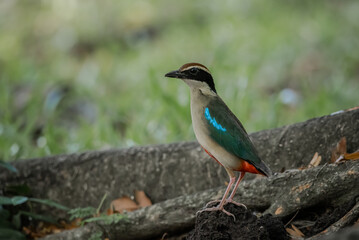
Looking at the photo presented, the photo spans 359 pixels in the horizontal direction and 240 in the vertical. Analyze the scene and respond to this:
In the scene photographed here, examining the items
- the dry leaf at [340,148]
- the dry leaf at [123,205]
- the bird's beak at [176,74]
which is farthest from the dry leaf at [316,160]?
the dry leaf at [123,205]

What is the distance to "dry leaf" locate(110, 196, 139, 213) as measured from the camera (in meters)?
4.45

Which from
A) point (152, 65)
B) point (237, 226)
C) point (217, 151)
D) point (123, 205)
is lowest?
point (123, 205)

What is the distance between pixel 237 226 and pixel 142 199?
57.0 inches

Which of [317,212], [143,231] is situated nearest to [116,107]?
[143,231]

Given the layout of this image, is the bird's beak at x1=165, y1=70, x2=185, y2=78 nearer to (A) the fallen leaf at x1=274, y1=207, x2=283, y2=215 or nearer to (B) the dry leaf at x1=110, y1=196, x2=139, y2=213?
(A) the fallen leaf at x1=274, y1=207, x2=283, y2=215

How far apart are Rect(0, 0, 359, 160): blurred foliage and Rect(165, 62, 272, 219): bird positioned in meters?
2.69

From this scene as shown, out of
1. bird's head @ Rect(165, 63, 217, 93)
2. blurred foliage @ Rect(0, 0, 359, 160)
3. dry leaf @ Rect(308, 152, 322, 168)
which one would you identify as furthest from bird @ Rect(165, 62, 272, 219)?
Result: blurred foliage @ Rect(0, 0, 359, 160)

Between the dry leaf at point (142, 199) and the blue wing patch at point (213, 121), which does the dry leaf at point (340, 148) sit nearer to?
the blue wing patch at point (213, 121)

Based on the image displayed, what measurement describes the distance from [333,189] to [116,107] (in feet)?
15.7

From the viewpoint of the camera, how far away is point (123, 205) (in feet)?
14.8

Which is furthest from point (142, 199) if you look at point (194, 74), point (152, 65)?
point (152, 65)

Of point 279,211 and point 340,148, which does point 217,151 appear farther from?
point 340,148

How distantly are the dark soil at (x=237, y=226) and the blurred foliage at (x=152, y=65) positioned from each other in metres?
2.91

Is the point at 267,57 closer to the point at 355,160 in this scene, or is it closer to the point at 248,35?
the point at 248,35
